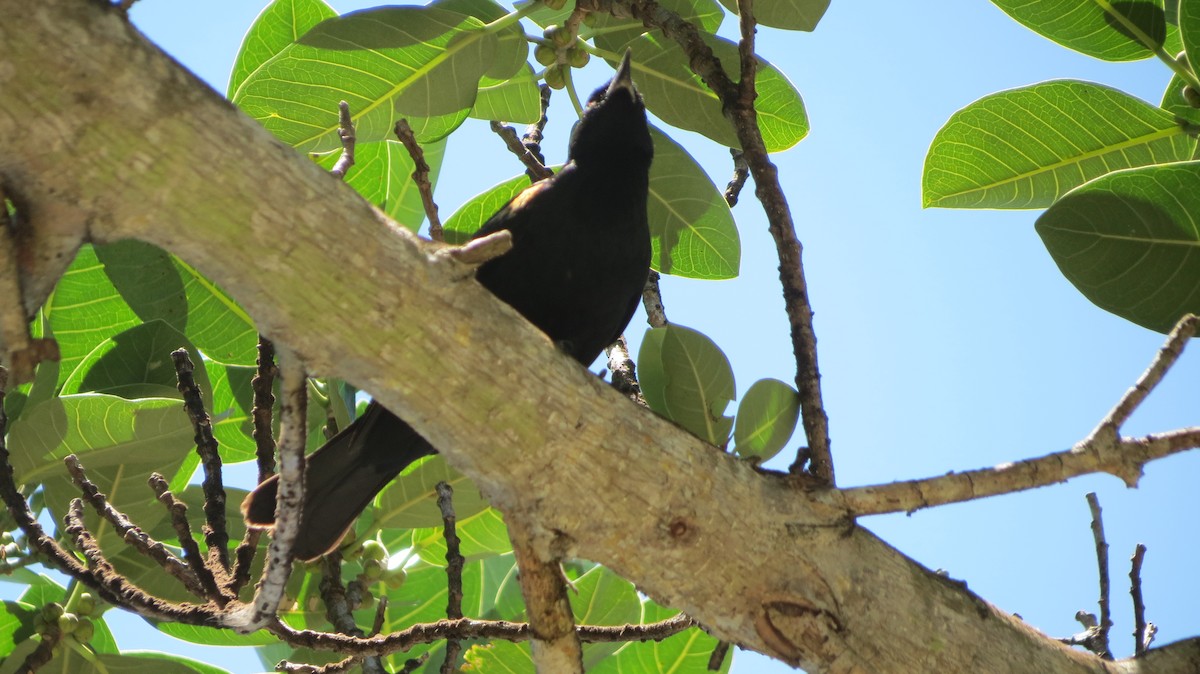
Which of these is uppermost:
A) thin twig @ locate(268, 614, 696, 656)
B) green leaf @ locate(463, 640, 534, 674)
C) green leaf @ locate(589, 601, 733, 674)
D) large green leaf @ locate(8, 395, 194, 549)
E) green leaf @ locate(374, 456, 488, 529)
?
green leaf @ locate(374, 456, 488, 529)

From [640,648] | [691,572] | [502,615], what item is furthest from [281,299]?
[502,615]

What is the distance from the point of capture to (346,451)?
2455 mm

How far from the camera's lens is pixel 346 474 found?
8.13 feet

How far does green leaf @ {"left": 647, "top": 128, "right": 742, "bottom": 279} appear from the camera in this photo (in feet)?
9.38

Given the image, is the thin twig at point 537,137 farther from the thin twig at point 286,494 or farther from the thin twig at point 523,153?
the thin twig at point 286,494

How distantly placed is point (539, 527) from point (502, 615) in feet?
4.40

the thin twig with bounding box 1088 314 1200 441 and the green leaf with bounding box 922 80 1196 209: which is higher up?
the green leaf with bounding box 922 80 1196 209

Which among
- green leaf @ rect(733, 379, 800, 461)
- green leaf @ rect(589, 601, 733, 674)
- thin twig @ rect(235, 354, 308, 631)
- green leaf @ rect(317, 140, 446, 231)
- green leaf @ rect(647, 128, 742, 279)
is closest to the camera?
thin twig @ rect(235, 354, 308, 631)

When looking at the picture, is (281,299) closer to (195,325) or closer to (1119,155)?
(195,325)

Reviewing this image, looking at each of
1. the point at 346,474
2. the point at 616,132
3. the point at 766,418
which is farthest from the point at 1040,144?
the point at 346,474

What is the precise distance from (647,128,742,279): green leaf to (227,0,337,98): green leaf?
1002mm

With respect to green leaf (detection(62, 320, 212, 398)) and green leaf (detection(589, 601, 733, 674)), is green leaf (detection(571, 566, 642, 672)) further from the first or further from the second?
green leaf (detection(62, 320, 212, 398))

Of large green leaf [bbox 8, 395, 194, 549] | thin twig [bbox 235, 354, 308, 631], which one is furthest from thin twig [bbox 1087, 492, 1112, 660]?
large green leaf [bbox 8, 395, 194, 549]

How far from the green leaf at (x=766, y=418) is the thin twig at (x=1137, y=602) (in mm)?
824
